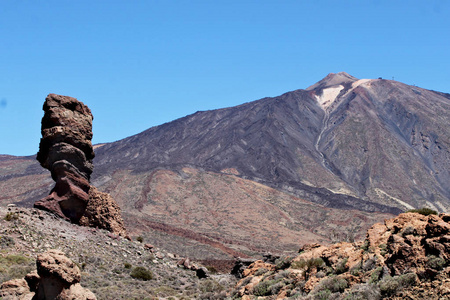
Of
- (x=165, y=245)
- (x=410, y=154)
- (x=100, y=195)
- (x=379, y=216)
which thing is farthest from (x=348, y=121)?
(x=100, y=195)

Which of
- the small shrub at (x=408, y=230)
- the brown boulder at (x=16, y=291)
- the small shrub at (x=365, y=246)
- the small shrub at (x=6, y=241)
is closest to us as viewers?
the small shrub at (x=408, y=230)

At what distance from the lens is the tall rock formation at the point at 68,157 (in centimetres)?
2428

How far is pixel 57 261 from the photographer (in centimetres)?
1190

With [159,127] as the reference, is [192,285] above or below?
below

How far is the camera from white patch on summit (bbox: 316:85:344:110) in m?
184

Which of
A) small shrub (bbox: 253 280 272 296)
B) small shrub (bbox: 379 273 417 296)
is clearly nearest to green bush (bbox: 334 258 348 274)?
small shrub (bbox: 253 280 272 296)

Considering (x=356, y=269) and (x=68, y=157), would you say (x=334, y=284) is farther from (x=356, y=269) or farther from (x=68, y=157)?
(x=68, y=157)

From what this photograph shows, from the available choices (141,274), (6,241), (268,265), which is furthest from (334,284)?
(6,241)

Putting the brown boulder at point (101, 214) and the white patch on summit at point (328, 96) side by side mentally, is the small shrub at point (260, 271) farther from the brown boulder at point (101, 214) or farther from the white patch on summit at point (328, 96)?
the white patch on summit at point (328, 96)

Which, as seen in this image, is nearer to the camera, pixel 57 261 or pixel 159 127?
pixel 57 261

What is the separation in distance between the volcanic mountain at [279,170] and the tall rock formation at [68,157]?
2582 centimetres

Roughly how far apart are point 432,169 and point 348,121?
2810 centimetres

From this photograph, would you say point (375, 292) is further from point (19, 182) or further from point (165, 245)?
point (19, 182)

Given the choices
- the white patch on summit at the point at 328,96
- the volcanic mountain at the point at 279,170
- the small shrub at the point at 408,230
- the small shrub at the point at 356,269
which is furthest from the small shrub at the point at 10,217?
the white patch on summit at the point at 328,96
